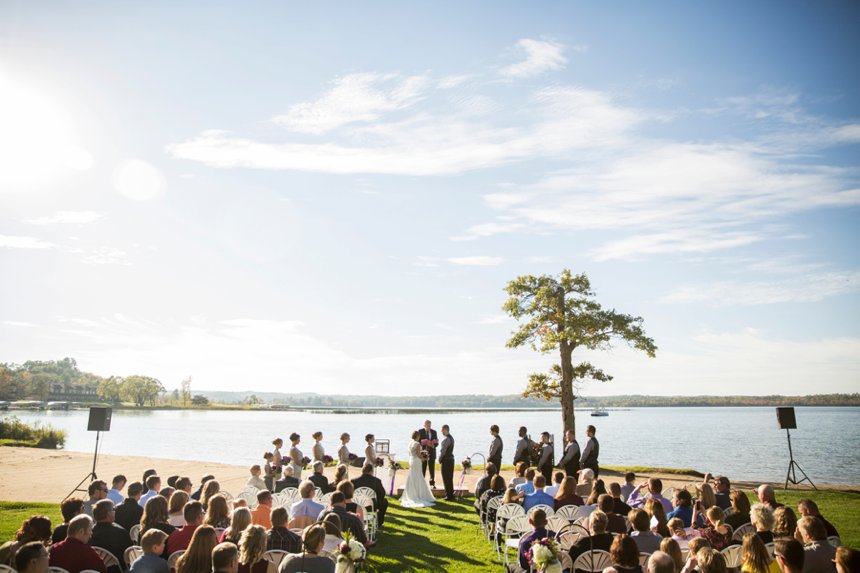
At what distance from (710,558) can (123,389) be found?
16772cm

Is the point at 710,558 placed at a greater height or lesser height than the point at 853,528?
greater

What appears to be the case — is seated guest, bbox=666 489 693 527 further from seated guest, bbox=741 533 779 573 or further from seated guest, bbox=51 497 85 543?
seated guest, bbox=51 497 85 543

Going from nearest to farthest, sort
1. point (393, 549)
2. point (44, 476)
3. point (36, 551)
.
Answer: point (36, 551)
point (393, 549)
point (44, 476)

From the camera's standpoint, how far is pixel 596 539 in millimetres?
5602

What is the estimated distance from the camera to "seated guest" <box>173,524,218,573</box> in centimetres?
440

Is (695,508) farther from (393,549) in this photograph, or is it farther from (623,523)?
(393,549)

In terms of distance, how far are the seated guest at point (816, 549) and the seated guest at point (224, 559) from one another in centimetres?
502

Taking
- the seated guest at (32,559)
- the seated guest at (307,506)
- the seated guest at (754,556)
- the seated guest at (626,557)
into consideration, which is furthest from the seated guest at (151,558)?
the seated guest at (754,556)

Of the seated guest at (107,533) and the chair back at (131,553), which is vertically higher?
the seated guest at (107,533)

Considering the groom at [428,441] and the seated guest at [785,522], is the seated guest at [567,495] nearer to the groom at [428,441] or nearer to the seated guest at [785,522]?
the seated guest at [785,522]

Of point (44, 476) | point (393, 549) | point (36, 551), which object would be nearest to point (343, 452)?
point (393, 549)

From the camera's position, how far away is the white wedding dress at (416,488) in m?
13.6

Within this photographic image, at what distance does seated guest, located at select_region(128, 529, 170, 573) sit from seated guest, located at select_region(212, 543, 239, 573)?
0.97m

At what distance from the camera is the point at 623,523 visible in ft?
22.2
